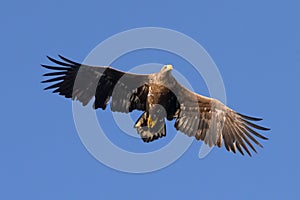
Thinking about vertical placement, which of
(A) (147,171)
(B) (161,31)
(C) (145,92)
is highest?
(B) (161,31)

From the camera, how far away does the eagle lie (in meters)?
14.7

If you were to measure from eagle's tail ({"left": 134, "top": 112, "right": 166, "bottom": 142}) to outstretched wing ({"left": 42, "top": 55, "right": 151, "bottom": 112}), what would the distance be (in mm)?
560

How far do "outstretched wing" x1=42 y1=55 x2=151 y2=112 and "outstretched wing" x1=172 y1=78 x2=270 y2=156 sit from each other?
994 mm

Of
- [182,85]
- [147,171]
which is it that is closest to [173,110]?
[182,85]

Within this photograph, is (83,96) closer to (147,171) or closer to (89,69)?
(89,69)

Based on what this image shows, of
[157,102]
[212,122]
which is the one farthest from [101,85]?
[212,122]

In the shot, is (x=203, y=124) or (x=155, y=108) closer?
(x=155, y=108)

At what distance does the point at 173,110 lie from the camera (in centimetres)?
1534

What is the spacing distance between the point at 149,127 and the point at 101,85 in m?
1.61

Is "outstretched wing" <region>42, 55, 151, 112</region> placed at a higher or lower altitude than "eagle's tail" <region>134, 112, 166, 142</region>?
higher

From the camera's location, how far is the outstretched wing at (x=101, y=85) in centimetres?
1478

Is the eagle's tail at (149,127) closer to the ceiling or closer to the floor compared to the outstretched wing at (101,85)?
closer to the floor

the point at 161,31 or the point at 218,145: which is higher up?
the point at 161,31

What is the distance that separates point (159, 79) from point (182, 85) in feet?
2.42
